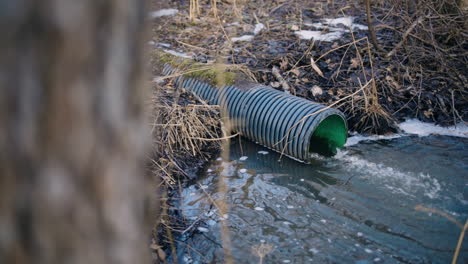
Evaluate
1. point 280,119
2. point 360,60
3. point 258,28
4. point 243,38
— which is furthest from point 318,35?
point 280,119

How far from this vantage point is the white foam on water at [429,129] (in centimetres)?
625

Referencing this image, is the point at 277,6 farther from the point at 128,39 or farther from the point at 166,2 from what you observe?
the point at 128,39

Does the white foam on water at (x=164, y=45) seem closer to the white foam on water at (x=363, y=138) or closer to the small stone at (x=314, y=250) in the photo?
the white foam on water at (x=363, y=138)

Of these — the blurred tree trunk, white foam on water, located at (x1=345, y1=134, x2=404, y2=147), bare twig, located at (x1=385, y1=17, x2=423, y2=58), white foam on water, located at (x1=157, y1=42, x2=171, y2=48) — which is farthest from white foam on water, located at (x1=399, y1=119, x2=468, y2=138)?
the blurred tree trunk

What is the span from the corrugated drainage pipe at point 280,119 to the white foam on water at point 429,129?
1134mm

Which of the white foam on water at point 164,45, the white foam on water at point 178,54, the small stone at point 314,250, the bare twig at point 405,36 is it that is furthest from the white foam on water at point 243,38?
the small stone at point 314,250

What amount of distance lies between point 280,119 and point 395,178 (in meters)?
1.62

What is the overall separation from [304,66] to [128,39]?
6535 millimetres

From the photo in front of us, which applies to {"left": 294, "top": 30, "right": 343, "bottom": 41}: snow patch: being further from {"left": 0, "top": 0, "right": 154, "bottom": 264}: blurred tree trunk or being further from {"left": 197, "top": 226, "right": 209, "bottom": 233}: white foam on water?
{"left": 0, "top": 0, "right": 154, "bottom": 264}: blurred tree trunk

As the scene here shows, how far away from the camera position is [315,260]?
389 cm

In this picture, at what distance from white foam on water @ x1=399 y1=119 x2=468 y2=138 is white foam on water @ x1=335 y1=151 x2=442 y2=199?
122 cm

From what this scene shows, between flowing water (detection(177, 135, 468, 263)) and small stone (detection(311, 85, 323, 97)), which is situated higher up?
small stone (detection(311, 85, 323, 97))

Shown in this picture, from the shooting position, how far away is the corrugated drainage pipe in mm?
5602

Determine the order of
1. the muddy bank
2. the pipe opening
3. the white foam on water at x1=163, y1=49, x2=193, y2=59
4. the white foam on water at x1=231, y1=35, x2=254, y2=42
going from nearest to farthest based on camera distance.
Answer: the pipe opening
the muddy bank
the white foam on water at x1=163, y1=49, x2=193, y2=59
the white foam on water at x1=231, y1=35, x2=254, y2=42
